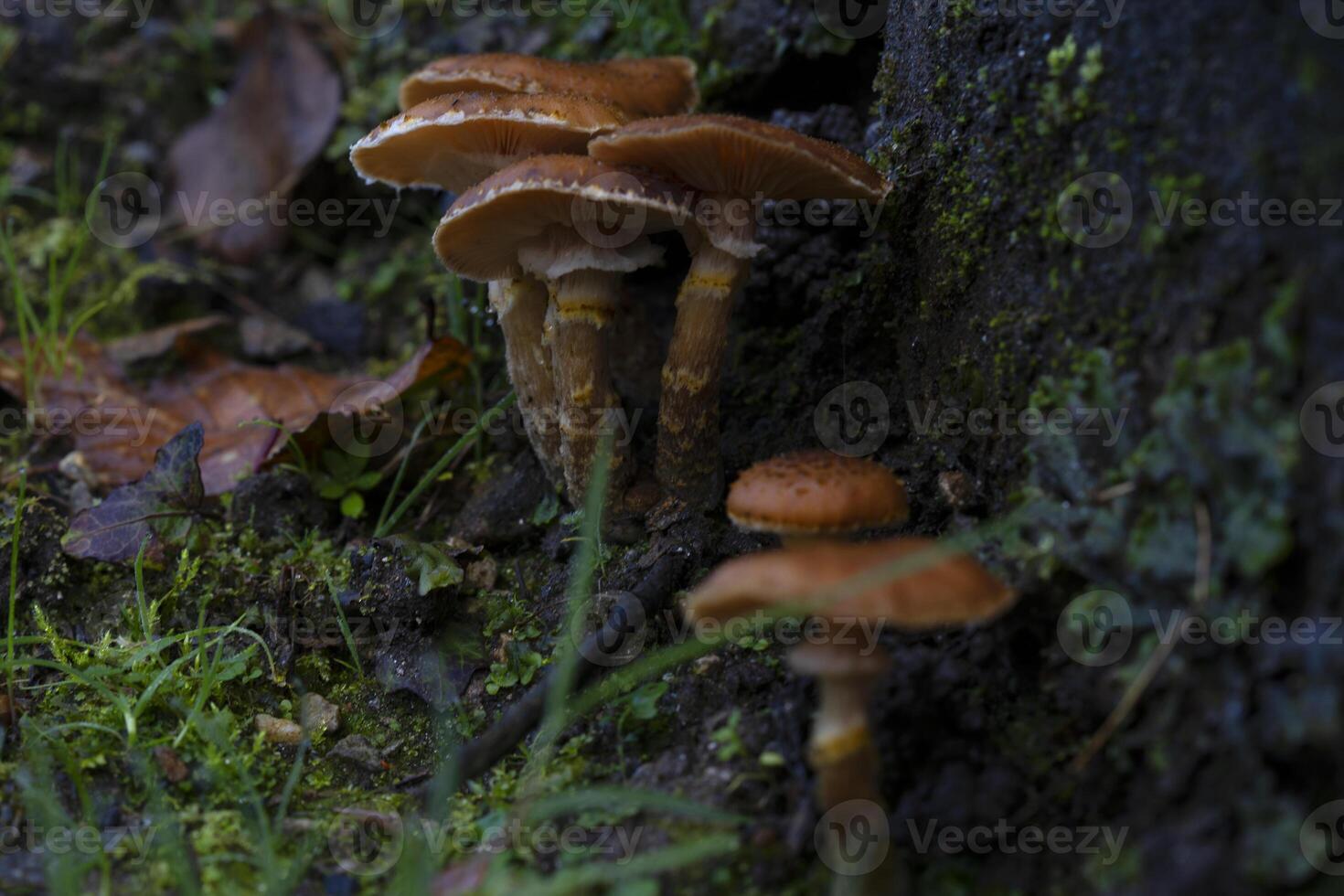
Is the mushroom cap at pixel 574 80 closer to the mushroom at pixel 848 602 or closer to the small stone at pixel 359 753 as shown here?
the mushroom at pixel 848 602

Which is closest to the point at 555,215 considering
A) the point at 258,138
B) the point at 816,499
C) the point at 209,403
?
the point at 816,499

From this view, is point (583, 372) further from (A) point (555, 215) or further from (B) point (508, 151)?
(B) point (508, 151)

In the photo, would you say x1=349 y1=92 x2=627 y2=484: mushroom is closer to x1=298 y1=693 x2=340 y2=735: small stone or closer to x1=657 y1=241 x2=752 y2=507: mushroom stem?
x1=657 y1=241 x2=752 y2=507: mushroom stem

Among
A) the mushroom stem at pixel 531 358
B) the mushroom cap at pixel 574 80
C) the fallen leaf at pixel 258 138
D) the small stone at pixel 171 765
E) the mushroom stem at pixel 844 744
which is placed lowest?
the small stone at pixel 171 765

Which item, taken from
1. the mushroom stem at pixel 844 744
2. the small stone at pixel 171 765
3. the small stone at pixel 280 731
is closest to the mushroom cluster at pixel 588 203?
the small stone at pixel 280 731

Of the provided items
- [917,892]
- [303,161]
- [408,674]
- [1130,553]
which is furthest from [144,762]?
[303,161]

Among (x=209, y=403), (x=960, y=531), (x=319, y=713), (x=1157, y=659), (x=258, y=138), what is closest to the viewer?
(x=1157, y=659)

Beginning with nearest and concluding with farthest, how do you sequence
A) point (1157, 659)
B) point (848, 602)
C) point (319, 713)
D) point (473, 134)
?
1. point (848, 602)
2. point (1157, 659)
3. point (319, 713)
4. point (473, 134)
